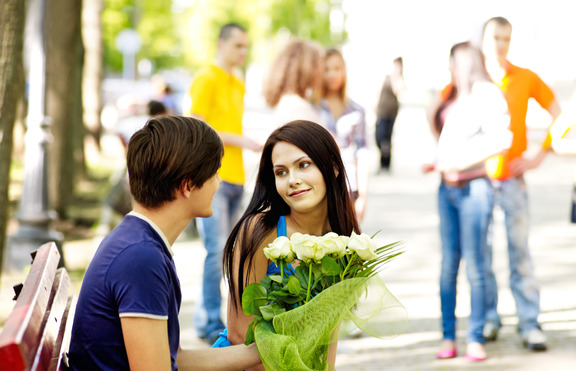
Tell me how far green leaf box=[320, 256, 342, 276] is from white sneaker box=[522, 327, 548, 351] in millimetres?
3319

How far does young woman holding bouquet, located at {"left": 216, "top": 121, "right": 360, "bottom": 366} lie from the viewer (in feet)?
10.3

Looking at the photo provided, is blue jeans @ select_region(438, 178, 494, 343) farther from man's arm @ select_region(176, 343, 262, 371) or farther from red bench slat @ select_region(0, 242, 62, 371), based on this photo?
red bench slat @ select_region(0, 242, 62, 371)

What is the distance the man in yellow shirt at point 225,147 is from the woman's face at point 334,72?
696mm

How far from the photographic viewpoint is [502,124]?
5273 millimetres

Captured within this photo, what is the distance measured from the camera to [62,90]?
35.8 feet

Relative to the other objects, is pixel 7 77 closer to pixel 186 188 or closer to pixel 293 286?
pixel 186 188

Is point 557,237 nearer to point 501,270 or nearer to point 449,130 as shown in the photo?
point 501,270

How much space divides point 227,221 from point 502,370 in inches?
Result: 86.9

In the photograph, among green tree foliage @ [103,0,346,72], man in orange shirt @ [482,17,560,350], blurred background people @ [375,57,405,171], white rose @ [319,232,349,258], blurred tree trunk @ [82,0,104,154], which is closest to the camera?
white rose @ [319,232,349,258]

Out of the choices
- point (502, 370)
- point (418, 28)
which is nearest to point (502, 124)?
point (502, 370)

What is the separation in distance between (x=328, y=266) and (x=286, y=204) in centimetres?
87

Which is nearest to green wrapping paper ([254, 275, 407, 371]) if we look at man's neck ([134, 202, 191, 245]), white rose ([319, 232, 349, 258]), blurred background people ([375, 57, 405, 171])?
white rose ([319, 232, 349, 258])

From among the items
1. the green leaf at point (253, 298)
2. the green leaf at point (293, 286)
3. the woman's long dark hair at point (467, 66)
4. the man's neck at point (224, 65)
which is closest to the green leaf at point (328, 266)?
the green leaf at point (293, 286)

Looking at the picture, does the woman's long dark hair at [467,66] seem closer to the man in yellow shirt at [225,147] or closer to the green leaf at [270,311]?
the man in yellow shirt at [225,147]
